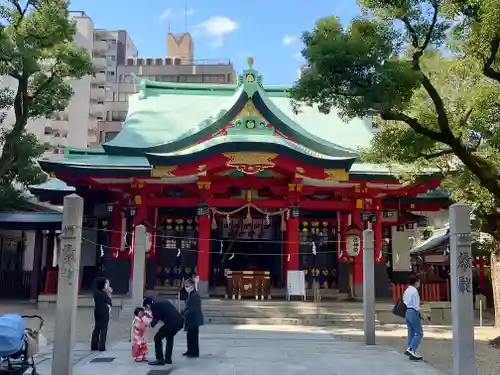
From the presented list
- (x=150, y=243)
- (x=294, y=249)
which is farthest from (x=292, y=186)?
(x=150, y=243)

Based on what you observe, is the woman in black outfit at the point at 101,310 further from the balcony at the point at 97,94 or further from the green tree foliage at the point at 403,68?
the balcony at the point at 97,94

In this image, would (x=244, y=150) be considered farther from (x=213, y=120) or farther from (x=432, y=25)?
(x=432, y=25)

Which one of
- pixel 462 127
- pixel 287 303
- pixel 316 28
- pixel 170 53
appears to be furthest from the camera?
pixel 170 53

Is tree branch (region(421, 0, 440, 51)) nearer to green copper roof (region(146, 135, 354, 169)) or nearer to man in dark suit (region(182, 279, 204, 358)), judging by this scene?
man in dark suit (region(182, 279, 204, 358))

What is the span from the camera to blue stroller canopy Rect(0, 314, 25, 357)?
730cm

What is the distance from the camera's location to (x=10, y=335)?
7.37 meters

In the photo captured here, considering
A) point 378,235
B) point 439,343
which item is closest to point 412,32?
point 439,343

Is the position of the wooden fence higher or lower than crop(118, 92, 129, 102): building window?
lower

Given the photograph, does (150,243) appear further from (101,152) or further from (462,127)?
(462,127)

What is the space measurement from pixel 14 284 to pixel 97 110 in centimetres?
3718

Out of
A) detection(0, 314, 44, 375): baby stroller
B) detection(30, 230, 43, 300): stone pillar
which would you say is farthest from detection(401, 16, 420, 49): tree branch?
detection(30, 230, 43, 300): stone pillar

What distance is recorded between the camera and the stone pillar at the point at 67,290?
7.69 metres

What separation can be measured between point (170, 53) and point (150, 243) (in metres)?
52.3

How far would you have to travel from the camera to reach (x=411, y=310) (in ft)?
34.0
